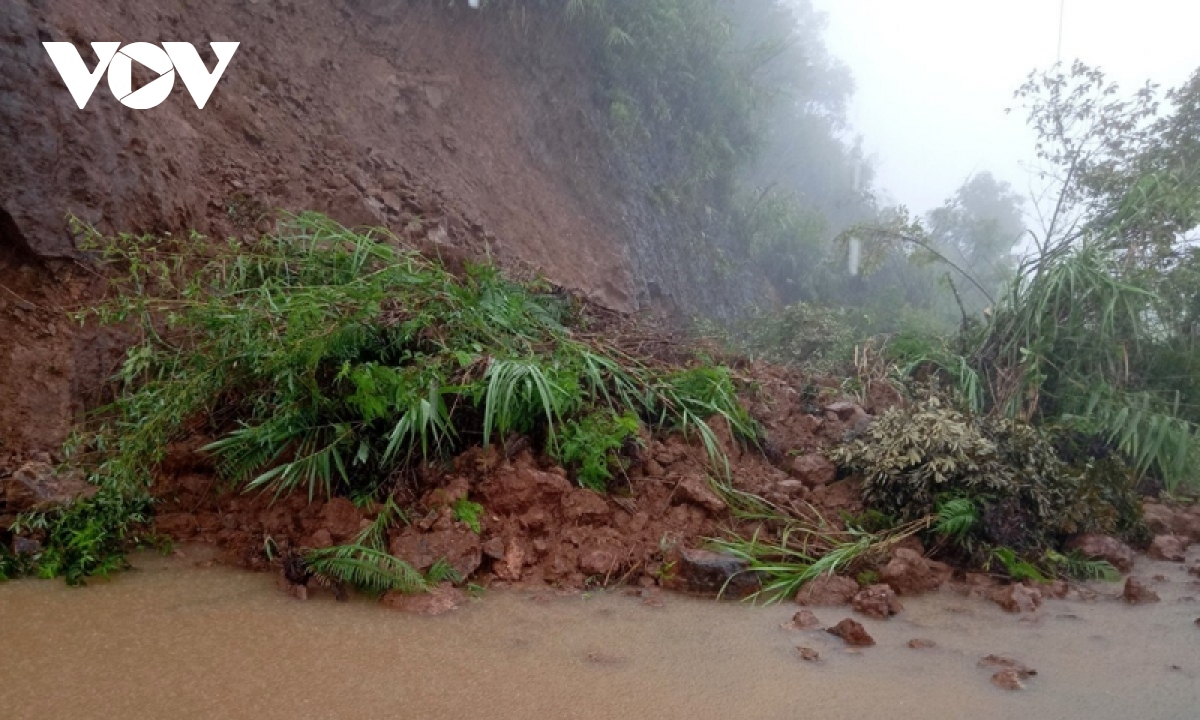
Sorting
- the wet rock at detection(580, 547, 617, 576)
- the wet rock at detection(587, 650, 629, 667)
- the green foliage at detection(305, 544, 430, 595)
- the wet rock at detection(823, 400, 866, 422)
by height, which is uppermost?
the wet rock at detection(823, 400, 866, 422)

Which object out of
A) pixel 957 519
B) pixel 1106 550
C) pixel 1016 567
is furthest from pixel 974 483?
pixel 1106 550

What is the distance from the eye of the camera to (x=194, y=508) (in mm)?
3770

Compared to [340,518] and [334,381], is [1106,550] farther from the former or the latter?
[334,381]

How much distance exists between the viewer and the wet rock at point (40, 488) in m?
3.32

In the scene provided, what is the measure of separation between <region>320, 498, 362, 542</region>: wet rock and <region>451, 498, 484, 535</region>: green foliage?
0.42 metres

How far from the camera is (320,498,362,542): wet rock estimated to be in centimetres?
344

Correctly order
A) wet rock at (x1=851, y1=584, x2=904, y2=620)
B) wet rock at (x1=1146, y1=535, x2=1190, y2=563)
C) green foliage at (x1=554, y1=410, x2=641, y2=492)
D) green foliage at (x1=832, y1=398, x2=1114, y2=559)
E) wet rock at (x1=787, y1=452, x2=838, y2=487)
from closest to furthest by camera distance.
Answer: wet rock at (x1=851, y1=584, x2=904, y2=620) < green foliage at (x1=554, y1=410, x2=641, y2=492) < green foliage at (x1=832, y1=398, x2=1114, y2=559) < wet rock at (x1=1146, y1=535, x2=1190, y2=563) < wet rock at (x1=787, y1=452, x2=838, y2=487)

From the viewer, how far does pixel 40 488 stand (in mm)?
3400

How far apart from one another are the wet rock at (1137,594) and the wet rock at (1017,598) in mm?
382

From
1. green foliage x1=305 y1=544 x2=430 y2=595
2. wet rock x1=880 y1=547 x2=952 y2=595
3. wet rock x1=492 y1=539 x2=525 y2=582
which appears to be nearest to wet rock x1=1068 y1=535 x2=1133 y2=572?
wet rock x1=880 y1=547 x2=952 y2=595

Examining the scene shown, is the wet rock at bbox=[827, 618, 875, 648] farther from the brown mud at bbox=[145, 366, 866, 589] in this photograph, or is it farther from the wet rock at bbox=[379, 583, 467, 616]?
the wet rock at bbox=[379, 583, 467, 616]

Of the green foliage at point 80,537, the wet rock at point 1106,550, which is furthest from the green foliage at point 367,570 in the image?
the wet rock at point 1106,550

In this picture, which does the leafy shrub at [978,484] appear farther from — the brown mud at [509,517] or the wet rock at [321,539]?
the wet rock at [321,539]

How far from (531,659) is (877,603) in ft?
4.73
